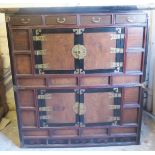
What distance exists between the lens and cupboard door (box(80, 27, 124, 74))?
1.90m

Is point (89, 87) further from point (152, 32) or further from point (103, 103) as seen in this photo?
point (152, 32)

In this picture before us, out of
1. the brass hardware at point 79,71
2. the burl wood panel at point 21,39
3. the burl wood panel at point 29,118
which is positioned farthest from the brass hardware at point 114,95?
the burl wood panel at point 21,39

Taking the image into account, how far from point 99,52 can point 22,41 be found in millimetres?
639

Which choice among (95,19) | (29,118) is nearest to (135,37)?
(95,19)

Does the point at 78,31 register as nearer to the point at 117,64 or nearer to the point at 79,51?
the point at 79,51

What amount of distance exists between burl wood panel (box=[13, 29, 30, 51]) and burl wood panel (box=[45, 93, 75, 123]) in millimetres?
488

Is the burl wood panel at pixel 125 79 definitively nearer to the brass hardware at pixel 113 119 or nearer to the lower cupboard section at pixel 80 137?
the brass hardware at pixel 113 119

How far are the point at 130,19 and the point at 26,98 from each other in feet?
3.67

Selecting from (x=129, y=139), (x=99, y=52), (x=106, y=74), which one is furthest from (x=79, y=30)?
(x=129, y=139)

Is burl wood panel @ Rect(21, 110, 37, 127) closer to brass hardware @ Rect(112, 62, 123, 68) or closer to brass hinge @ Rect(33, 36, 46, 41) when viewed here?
brass hinge @ Rect(33, 36, 46, 41)

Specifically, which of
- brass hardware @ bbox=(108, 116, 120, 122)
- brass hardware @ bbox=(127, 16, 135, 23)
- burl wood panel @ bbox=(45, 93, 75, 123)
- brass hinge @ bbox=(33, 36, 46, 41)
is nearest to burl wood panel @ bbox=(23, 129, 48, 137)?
burl wood panel @ bbox=(45, 93, 75, 123)

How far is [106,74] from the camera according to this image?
2.02 metres

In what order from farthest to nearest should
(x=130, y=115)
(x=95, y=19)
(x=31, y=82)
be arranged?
(x=130, y=115), (x=31, y=82), (x=95, y=19)

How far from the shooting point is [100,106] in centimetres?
214
